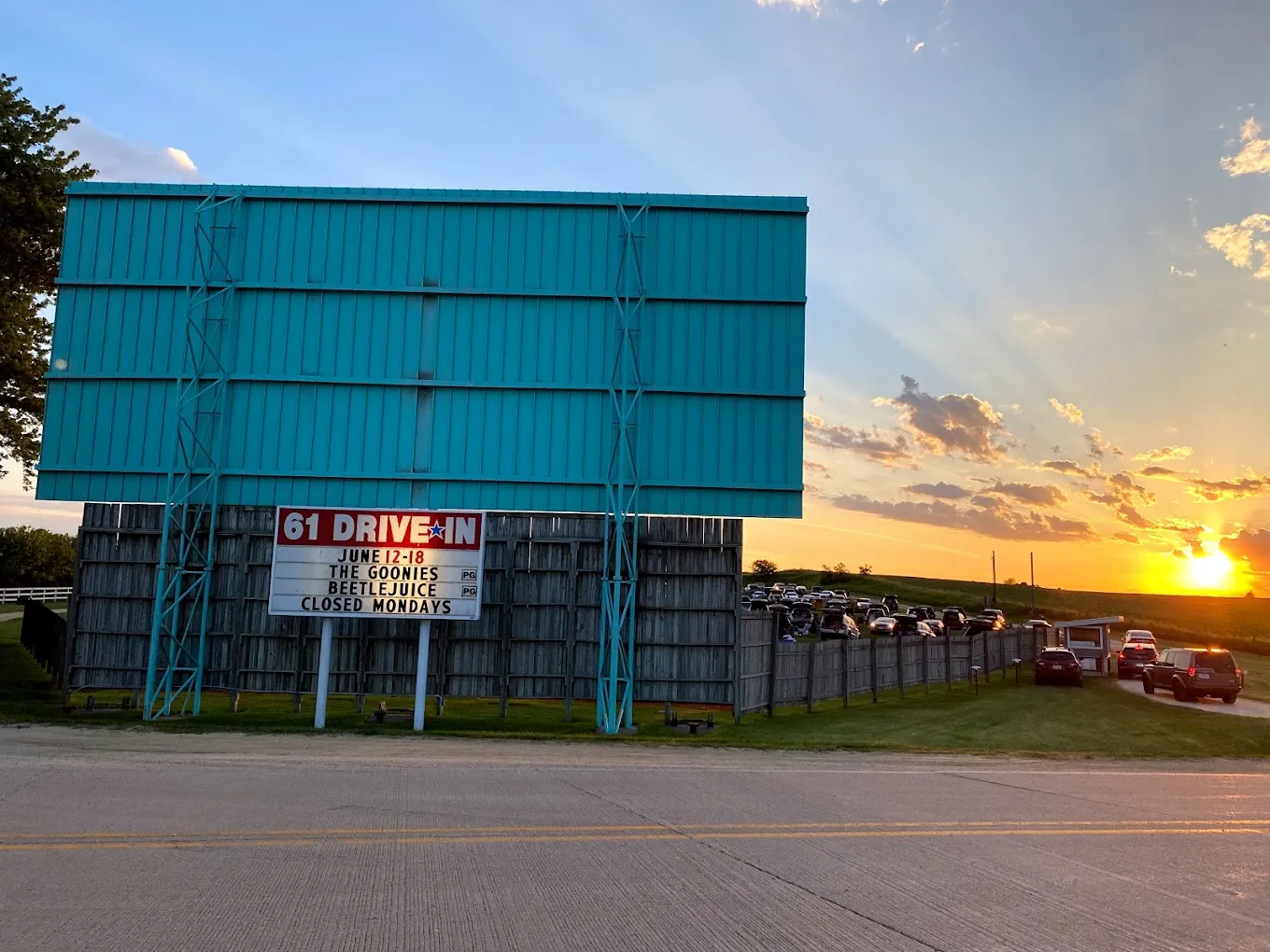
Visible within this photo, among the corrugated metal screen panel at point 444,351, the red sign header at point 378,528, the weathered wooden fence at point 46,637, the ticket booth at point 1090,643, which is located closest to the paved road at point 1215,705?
the ticket booth at point 1090,643

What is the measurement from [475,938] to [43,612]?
3037 cm

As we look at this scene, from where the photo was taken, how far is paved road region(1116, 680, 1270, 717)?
28.1m

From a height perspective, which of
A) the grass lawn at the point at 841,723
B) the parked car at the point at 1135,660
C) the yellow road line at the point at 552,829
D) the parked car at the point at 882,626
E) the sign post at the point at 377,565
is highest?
the sign post at the point at 377,565

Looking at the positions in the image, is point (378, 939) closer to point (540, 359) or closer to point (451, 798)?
point (451, 798)

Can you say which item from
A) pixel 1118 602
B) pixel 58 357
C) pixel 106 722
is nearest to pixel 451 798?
pixel 106 722

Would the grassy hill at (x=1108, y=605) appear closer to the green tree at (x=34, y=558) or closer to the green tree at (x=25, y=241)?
the green tree at (x=25, y=241)

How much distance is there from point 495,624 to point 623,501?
3.86 m

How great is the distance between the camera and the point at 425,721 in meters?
20.5

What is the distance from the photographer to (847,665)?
92.7 feet

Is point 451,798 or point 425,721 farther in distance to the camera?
point 425,721

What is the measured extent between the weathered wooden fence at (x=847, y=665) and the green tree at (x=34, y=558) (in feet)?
180

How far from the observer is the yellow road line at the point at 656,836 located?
848 centimetres

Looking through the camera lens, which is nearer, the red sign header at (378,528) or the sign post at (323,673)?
the sign post at (323,673)

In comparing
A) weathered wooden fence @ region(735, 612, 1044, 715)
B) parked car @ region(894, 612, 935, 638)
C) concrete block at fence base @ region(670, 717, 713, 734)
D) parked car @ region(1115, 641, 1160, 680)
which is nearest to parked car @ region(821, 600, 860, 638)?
parked car @ region(894, 612, 935, 638)
